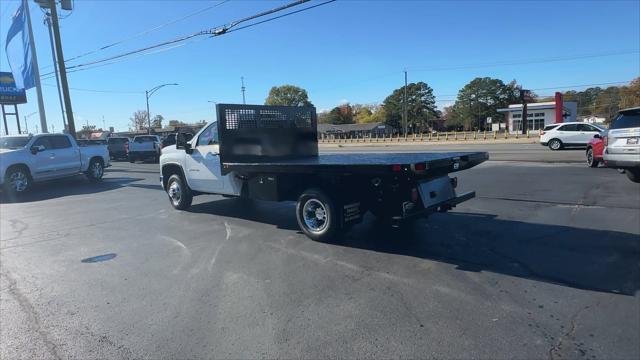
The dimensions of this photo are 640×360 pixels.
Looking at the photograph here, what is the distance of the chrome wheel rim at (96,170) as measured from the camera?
16750 mm

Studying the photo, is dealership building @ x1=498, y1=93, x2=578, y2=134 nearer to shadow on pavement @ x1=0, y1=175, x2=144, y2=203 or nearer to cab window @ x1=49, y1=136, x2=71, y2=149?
shadow on pavement @ x1=0, y1=175, x2=144, y2=203

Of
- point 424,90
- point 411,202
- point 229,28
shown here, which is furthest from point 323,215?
point 424,90

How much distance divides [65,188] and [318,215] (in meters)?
12.9

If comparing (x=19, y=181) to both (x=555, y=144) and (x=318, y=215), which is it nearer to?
(x=318, y=215)

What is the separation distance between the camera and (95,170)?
16.8 metres

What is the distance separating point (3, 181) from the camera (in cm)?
1299

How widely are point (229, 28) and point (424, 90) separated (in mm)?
103885

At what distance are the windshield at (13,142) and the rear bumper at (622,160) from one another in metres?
17.2

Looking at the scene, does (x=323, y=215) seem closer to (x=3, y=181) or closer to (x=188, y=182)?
(x=188, y=182)

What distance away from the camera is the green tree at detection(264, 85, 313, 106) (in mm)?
117250

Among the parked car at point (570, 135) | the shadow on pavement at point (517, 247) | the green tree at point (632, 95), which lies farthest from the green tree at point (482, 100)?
the shadow on pavement at point (517, 247)

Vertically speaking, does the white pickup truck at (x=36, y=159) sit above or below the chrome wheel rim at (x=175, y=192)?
above

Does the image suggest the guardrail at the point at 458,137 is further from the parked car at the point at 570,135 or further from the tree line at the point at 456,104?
the tree line at the point at 456,104

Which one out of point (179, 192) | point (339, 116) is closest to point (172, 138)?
point (179, 192)
